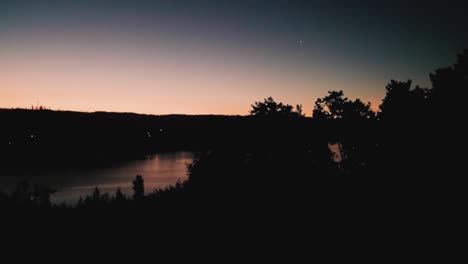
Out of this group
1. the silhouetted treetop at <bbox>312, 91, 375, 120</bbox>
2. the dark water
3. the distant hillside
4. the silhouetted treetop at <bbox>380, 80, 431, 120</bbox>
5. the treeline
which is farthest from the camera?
the distant hillside

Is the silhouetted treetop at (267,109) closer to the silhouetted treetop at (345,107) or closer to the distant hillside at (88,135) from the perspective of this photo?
the silhouetted treetop at (345,107)

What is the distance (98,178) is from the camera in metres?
110

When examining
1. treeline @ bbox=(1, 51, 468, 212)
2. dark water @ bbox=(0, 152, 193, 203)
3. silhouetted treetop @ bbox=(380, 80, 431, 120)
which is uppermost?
silhouetted treetop @ bbox=(380, 80, 431, 120)

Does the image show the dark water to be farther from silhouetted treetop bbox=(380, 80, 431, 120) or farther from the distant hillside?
silhouetted treetop bbox=(380, 80, 431, 120)

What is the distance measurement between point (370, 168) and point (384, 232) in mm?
9802

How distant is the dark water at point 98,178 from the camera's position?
9116 cm

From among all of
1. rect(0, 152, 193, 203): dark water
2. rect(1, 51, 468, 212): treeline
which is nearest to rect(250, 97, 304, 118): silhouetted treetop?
rect(1, 51, 468, 212): treeline

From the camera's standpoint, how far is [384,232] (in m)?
13.4

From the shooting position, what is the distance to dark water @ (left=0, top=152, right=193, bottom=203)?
299ft

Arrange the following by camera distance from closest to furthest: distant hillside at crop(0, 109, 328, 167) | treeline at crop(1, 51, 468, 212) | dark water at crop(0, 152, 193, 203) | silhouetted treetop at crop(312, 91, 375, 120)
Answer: treeline at crop(1, 51, 468, 212)
silhouetted treetop at crop(312, 91, 375, 120)
dark water at crop(0, 152, 193, 203)
distant hillside at crop(0, 109, 328, 167)

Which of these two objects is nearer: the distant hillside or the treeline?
the treeline

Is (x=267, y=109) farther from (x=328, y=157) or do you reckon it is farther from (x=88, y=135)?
(x=88, y=135)

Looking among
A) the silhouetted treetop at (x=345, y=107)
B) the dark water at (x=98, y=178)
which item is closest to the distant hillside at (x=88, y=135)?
the dark water at (x=98, y=178)

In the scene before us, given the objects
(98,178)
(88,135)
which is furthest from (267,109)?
(88,135)
